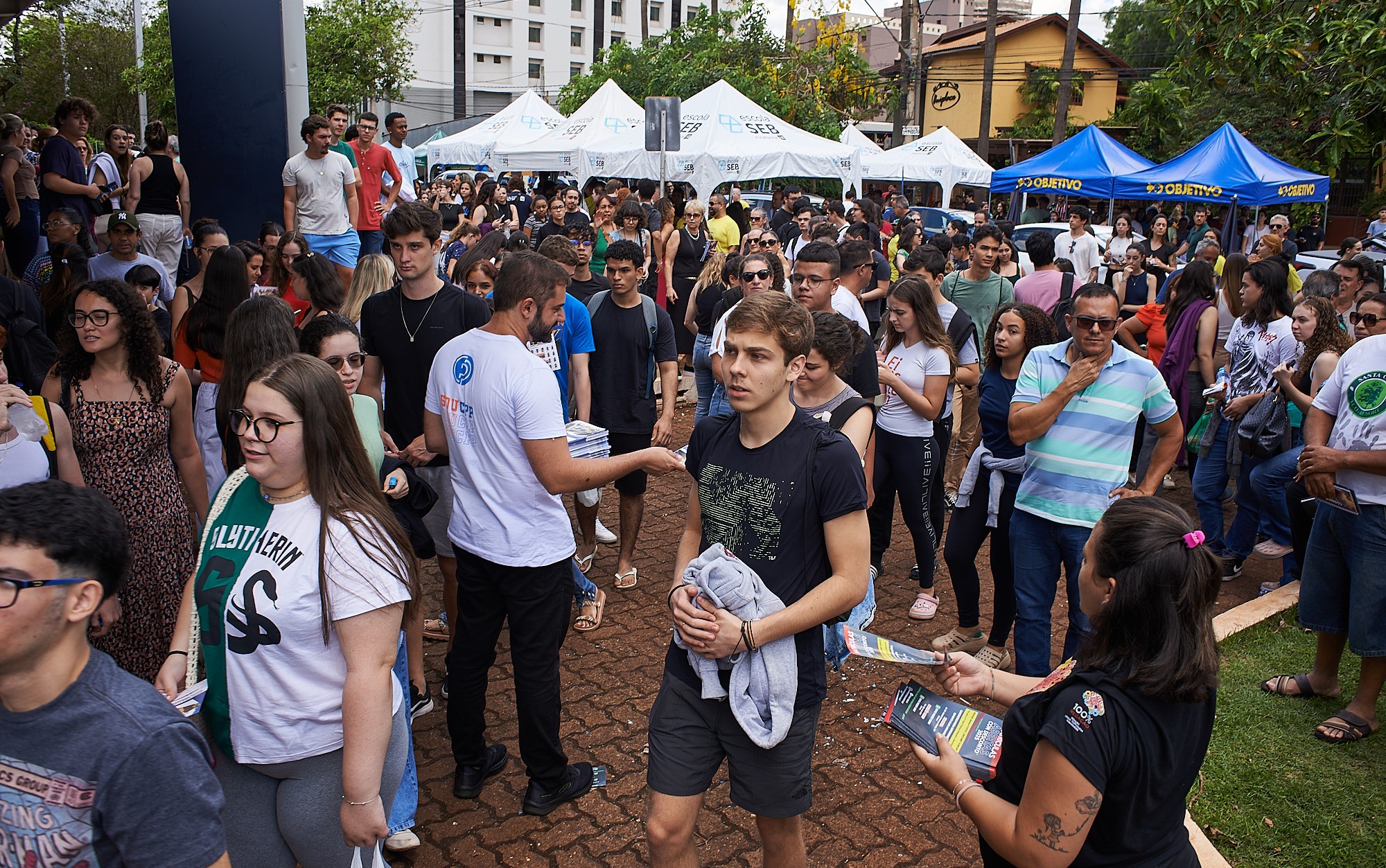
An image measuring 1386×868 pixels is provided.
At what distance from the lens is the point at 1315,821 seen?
4164 millimetres

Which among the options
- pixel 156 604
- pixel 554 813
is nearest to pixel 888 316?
pixel 554 813

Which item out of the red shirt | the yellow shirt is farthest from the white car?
the red shirt

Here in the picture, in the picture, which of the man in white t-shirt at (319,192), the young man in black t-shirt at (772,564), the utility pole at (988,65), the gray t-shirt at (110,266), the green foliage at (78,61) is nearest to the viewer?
the young man in black t-shirt at (772,564)

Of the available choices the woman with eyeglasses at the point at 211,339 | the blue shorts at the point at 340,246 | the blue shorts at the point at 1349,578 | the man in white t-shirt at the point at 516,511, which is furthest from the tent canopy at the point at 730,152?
the man in white t-shirt at the point at 516,511

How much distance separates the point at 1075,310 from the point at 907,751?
2185mm

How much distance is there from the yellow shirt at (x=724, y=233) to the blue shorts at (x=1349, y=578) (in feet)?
29.3

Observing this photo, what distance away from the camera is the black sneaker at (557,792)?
13.1 ft

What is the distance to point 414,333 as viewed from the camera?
192 inches

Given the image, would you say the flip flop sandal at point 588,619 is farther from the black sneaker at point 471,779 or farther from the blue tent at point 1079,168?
the blue tent at point 1079,168

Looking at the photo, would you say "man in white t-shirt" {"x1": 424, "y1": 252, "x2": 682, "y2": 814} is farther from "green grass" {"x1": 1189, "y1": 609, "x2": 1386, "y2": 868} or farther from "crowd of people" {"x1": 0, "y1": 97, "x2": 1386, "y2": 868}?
"green grass" {"x1": 1189, "y1": 609, "x2": 1386, "y2": 868}

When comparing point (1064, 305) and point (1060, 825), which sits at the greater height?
point (1064, 305)

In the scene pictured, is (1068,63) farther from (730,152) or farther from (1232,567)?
(1232,567)

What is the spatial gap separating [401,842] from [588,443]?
5.83ft

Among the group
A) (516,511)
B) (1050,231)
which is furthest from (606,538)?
(1050,231)
